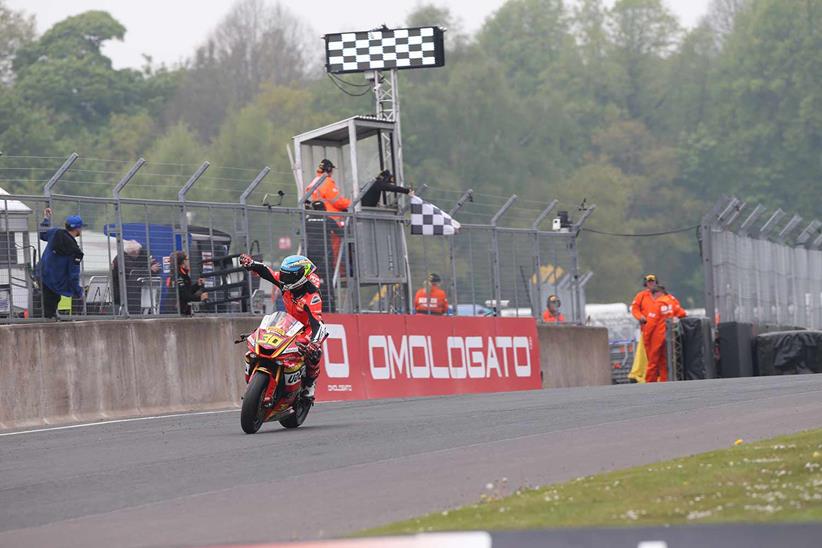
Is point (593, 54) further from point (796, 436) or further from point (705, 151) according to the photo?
point (796, 436)

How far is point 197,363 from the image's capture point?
18656 millimetres

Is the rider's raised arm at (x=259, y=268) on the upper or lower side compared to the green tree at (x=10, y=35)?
lower

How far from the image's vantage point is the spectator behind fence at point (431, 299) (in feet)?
74.7

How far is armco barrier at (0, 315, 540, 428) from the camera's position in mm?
16719

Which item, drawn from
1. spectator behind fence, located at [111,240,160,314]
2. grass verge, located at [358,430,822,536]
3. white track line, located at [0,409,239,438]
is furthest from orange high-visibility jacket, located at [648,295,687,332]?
grass verge, located at [358,430,822,536]

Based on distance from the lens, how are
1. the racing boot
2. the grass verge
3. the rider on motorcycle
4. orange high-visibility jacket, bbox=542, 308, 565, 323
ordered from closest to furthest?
the grass verge → the rider on motorcycle → the racing boot → orange high-visibility jacket, bbox=542, 308, 565, 323

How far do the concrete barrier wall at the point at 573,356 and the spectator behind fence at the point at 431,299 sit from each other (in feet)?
8.59

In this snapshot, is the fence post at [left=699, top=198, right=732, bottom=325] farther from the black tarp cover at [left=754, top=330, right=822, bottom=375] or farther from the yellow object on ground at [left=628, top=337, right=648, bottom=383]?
the yellow object on ground at [left=628, top=337, right=648, bottom=383]

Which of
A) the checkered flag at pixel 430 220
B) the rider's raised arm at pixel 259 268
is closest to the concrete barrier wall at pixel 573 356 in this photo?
the checkered flag at pixel 430 220

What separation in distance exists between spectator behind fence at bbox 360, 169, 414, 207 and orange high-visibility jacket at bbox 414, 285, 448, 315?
1.39m

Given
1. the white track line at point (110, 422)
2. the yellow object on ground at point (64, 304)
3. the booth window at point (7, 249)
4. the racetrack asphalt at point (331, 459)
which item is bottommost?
the white track line at point (110, 422)

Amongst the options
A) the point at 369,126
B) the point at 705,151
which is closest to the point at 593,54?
the point at 705,151

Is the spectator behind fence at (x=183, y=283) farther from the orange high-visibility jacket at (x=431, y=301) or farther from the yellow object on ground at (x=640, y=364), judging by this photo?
the yellow object on ground at (x=640, y=364)

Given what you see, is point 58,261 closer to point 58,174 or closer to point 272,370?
point 58,174
